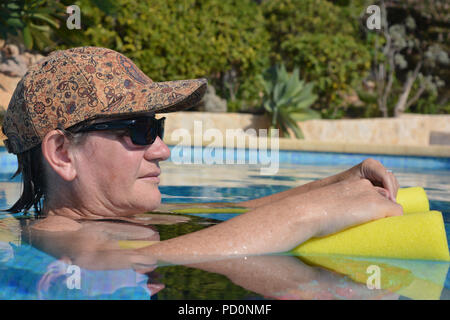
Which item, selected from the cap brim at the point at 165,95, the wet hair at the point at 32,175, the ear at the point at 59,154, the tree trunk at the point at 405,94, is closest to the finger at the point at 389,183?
the cap brim at the point at 165,95

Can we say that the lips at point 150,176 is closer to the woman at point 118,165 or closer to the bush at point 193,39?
the woman at point 118,165

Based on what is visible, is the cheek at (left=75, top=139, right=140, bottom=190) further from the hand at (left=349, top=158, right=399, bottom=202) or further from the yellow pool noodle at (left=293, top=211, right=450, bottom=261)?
the hand at (left=349, top=158, right=399, bottom=202)

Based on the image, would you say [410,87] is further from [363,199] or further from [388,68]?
[363,199]

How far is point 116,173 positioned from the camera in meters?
2.71

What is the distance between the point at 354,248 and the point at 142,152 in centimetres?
105

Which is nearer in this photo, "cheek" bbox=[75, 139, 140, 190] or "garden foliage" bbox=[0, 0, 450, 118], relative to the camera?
"cheek" bbox=[75, 139, 140, 190]

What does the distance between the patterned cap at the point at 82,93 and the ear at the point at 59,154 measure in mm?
42

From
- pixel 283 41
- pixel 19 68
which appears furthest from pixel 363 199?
pixel 283 41

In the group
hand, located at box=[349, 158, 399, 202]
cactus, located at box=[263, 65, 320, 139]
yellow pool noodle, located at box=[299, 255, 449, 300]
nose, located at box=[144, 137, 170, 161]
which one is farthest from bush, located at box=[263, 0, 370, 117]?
yellow pool noodle, located at box=[299, 255, 449, 300]

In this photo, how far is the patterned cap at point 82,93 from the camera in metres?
2.55

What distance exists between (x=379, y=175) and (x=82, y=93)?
4.77ft

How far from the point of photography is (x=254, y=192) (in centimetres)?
620

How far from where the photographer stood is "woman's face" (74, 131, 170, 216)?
8.75 feet

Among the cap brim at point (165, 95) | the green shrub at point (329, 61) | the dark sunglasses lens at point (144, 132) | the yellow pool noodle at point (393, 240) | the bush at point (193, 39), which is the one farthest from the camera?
the green shrub at point (329, 61)
